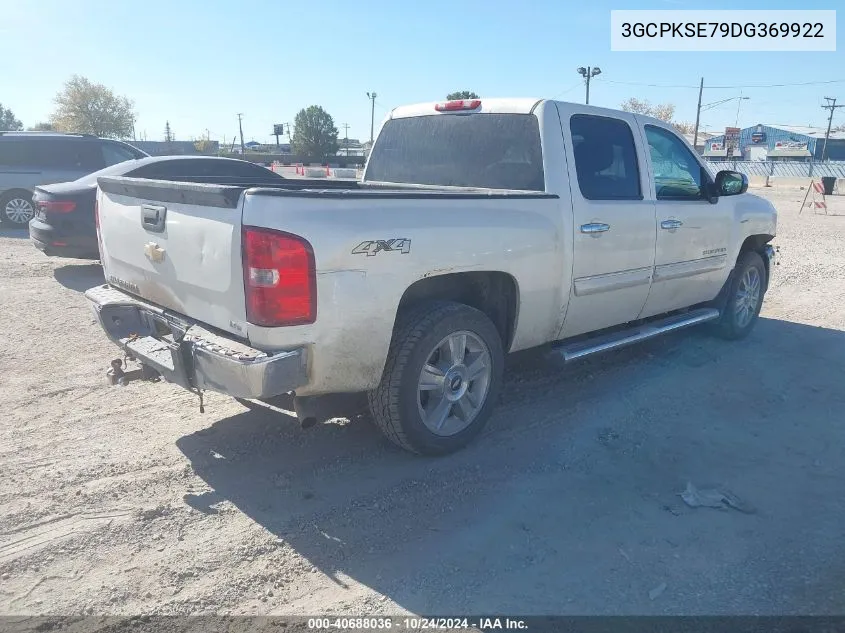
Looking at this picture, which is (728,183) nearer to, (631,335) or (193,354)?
(631,335)

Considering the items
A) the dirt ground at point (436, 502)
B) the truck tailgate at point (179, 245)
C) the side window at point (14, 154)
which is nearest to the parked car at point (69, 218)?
the dirt ground at point (436, 502)

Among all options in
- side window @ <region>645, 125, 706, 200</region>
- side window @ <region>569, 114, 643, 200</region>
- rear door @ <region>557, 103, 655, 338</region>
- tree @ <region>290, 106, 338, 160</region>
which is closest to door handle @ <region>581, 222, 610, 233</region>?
rear door @ <region>557, 103, 655, 338</region>

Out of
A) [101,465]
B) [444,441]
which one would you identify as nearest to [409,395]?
[444,441]

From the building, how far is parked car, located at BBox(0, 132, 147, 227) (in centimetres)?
7631

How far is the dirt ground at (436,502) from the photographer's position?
8.89 feet

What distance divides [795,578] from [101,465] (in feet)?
11.6

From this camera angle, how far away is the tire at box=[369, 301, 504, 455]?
11.5 feet

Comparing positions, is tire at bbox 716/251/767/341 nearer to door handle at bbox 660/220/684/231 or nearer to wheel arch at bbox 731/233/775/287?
wheel arch at bbox 731/233/775/287

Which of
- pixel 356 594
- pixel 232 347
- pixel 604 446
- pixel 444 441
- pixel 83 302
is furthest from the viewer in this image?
pixel 83 302

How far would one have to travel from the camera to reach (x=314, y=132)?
7144cm

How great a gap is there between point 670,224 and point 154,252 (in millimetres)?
3685

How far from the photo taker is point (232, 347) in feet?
10.0

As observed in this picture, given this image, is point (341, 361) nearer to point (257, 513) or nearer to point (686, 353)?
point (257, 513)

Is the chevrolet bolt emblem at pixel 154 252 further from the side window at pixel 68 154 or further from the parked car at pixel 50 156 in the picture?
the side window at pixel 68 154
